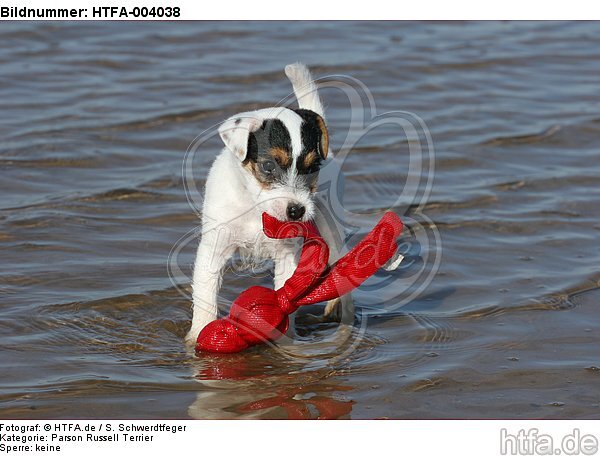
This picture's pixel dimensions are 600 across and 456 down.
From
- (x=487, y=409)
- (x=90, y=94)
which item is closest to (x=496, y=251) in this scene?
(x=487, y=409)

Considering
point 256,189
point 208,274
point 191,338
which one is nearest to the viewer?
point 256,189

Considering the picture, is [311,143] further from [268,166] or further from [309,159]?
Answer: [268,166]

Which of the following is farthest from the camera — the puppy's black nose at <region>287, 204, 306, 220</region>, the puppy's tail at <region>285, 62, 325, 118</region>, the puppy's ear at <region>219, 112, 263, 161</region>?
the puppy's tail at <region>285, 62, 325, 118</region>

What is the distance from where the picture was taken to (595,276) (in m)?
8.35

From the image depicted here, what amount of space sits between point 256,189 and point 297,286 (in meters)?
0.68

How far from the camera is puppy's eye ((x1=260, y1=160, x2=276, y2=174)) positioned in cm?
659

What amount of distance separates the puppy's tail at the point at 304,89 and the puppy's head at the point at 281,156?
676 mm

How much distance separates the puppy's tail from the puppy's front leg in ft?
4.03

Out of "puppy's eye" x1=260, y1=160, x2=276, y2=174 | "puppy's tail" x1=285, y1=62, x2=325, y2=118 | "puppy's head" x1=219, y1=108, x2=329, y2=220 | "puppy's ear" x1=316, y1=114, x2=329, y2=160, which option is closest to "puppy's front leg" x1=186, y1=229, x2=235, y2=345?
"puppy's head" x1=219, y1=108, x2=329, y2=220

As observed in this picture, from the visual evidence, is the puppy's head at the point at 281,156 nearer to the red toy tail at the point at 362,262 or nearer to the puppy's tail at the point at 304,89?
the red toy tail at the point at 362,262

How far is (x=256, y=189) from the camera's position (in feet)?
21.9

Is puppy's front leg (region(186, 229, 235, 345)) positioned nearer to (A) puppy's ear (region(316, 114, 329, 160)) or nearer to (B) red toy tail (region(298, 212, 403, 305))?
(B) red toy tail (region(298, 212, 403, 305))

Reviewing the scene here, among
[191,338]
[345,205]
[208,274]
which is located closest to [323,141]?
[208,274]

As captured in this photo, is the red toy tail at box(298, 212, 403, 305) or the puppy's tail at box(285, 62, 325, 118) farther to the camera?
the puppy's tail at box(285, 62, 325, 118)
